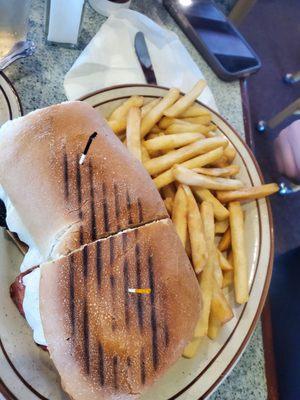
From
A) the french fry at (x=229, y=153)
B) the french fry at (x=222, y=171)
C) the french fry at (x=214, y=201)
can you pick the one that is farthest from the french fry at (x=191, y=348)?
the french fry at (x=229, y=153)

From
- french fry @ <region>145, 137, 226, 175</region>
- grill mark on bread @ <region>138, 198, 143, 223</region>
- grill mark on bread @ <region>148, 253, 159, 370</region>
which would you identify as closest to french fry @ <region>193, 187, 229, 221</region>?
french fry @ <region>145, 137, 226, 175</region>

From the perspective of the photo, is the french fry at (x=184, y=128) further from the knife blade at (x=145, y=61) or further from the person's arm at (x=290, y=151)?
the person's arm at (x=290, y=151)

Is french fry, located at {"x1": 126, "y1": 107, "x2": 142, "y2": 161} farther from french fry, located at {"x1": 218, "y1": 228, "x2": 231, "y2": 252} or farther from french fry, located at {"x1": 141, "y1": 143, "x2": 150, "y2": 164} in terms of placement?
french fry, located at {"x1": 218, "y1": 228, "x2": 231, "y2": 252}

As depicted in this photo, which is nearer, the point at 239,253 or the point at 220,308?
the point at 220,308

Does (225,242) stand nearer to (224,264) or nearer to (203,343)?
(224,264)

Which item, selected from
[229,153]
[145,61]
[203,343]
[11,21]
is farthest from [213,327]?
[11,21]

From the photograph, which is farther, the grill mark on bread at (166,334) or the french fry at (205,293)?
the french fry at (205,293)

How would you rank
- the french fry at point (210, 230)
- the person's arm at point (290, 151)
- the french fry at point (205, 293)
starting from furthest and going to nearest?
the person's arm at point (290, 151)
the french fry at point (210, 230)
the french fry at point (205, 293)

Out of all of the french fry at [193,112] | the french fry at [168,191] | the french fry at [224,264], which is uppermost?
the french fry at [193,112]
